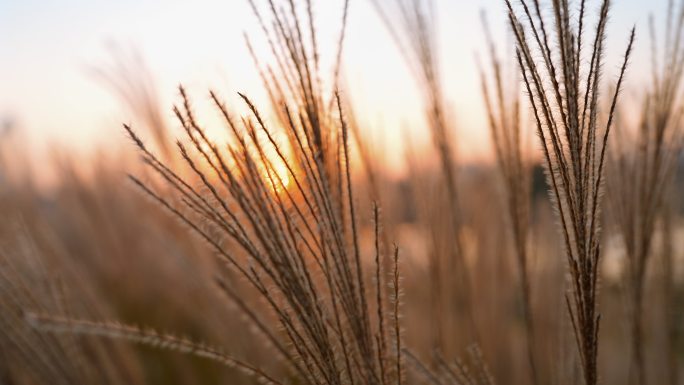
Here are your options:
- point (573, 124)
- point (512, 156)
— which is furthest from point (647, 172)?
point (573, 124)

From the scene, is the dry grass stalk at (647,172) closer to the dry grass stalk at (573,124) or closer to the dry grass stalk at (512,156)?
the dry grass stalk at (512,156)

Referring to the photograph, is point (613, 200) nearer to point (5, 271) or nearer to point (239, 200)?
point (239, 200)

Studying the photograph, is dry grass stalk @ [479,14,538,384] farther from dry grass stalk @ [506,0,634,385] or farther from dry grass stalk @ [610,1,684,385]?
dry grass stalk @ [506,0,634,385]

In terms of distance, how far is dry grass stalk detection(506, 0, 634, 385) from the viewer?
0.69 metres

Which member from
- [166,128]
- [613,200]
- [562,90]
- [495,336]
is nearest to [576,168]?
[562,90]

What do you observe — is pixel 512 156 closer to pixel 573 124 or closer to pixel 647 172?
pixel 647 172

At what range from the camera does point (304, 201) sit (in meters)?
0.79

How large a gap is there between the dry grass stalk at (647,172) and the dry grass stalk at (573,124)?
463 mm

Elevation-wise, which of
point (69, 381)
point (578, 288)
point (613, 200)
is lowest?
point (69, 381)

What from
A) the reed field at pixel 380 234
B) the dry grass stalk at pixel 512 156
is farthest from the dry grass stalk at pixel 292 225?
the dry grass stalk at pixel 512 156

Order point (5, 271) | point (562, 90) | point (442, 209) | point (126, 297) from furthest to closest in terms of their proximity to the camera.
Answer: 1. point (126, 297)
2. point (442, 209)
3. point (5, 271)
4. point (562, 90)

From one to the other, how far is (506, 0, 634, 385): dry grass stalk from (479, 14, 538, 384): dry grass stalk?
1.32 feet

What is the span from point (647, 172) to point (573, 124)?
560 millimetres

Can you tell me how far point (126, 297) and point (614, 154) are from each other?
336 cm
